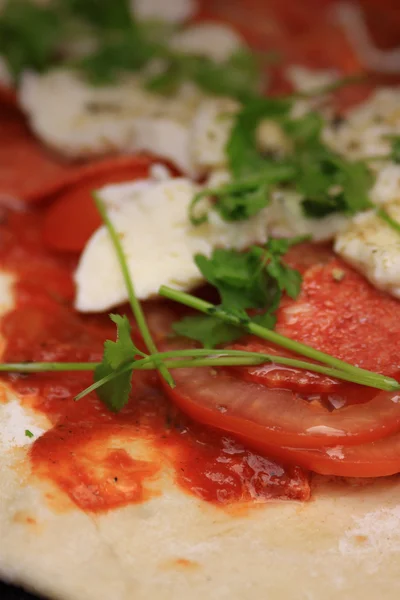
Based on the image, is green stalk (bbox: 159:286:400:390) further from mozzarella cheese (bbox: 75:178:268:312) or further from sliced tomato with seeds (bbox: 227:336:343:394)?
mozzarella cheese (bbox: 75:178:268:312)

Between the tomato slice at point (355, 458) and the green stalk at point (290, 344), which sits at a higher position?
the green stalk at point (290, 344)

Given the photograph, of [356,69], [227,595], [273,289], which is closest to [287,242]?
[273,289]

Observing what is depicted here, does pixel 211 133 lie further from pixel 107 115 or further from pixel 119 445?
pixel 119 445

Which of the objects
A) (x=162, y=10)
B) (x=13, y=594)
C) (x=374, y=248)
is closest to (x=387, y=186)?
(x=374, y=248)

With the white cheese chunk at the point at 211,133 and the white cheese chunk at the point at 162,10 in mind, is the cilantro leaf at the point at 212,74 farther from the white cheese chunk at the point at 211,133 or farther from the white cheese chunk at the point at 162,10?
the white cheese chunk at the point at 162,10

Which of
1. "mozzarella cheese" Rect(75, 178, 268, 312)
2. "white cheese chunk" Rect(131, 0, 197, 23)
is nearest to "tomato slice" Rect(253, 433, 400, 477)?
"mozzarella cheese" Rect(75, 178, 268, 312)

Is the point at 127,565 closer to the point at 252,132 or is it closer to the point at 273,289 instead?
the point at 273,289

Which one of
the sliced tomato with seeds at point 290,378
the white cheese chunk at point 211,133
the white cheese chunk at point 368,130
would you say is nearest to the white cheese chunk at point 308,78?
the white cheese chunk at point 368,130
